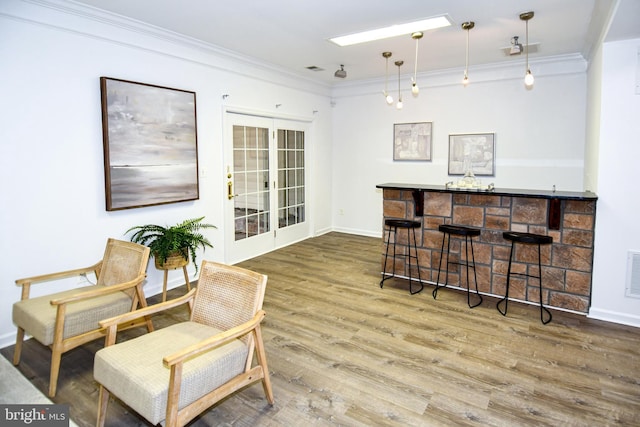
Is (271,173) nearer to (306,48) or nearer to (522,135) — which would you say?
(306,48)

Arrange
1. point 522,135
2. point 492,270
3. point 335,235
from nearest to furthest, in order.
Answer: point 492,270 < point 522,135 < point 335,235

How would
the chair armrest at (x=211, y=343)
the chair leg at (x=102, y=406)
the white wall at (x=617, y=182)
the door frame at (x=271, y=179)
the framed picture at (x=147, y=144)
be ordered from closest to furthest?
the chair armrest at (x=211, y=343), the chair leg at (x=102, y=406), the white wall at (x=617, y=182), the framed picture at (x=147, y=144), the door frame at (x=271, y=179)

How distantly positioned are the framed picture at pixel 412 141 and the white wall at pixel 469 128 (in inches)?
3.6

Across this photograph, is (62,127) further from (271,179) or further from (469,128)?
(469,128)

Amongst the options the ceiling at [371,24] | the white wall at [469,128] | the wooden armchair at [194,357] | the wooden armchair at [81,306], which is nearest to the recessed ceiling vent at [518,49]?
the ceiling at [371,24]

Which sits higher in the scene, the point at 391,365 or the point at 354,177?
the point at 354,177

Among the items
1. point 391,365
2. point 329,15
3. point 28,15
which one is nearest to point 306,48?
point 329,15

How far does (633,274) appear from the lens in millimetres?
3426

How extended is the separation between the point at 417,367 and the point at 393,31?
10.7 feet

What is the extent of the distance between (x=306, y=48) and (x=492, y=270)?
3.34m

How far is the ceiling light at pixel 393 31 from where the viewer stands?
376 cm

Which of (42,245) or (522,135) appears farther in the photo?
(522,135)

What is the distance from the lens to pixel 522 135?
5.55 m

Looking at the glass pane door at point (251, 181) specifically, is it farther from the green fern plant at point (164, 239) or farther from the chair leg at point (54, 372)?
the chair leg at point (54, 372)
